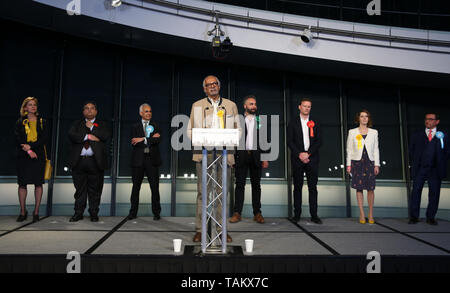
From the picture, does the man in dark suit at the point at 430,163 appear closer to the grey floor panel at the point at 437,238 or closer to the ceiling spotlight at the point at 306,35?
the grey floor panel at the point at 437,238

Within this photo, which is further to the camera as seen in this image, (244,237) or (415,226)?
(415,226)

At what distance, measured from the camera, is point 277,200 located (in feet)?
19.4

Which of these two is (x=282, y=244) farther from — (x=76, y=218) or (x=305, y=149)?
(x=76, y=218)

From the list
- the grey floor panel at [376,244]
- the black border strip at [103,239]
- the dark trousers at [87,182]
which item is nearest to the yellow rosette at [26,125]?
the dark trousers at [87,182]

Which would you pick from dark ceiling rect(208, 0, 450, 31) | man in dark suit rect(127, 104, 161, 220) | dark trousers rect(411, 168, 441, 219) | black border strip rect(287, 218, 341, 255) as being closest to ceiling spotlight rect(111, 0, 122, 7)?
man in dark suit rect(127, 104, 161, 220)

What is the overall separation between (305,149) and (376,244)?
1610mm

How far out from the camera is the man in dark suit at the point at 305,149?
4.66 metres

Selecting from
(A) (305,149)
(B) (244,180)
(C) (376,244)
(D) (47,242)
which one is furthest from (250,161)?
(D) (47,242)

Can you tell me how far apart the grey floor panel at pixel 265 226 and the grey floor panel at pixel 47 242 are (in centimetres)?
159

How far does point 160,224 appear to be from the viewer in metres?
4.59

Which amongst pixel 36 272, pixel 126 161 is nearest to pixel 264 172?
pixel 126 161

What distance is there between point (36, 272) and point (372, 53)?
5.18m

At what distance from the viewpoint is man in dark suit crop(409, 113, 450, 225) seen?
4723 millimetres

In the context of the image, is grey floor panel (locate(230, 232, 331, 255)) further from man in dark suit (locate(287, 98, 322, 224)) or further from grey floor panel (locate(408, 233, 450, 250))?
grey floor panel (locate(408, 233, 450, 250))
